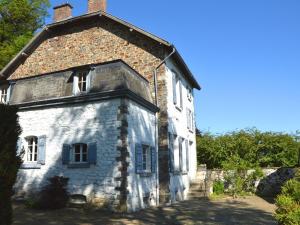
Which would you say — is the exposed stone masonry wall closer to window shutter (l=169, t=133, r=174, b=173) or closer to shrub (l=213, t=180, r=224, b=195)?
window shutter (l=169, t=133, r=174, b=173)

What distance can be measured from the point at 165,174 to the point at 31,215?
6047 mm

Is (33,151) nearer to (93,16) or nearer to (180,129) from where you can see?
(180,129)

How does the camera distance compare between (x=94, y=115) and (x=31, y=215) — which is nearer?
(x=31, y=215)

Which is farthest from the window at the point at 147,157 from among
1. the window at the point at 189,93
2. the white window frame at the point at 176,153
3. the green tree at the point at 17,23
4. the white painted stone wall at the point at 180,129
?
the green tree at the point at 17,23

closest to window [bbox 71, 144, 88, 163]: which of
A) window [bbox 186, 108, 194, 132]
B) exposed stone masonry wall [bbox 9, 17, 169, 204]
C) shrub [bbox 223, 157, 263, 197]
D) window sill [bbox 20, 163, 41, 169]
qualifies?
window sill [bbox 20, 163, 41, 169]

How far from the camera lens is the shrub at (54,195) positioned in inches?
472

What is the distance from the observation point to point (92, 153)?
12344mm

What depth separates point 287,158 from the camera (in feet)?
65.8

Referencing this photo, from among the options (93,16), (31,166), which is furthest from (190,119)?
(31,166)

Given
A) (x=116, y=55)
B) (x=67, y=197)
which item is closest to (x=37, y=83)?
(x=116, y=55)

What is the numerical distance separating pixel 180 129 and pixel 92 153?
635 centimetres

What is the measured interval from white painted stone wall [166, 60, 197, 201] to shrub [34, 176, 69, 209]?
4.92m

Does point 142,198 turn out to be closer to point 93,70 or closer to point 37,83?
point 93,70

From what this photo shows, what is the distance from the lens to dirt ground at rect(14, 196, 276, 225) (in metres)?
10.0
